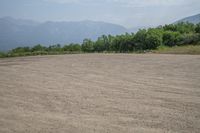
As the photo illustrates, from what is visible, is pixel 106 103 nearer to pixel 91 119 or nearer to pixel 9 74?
pixel 91 119

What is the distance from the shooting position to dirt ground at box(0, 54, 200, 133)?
7.87m

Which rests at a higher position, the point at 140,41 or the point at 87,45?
the point at 140,41

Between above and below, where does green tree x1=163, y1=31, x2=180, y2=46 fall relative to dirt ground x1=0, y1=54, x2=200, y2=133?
above

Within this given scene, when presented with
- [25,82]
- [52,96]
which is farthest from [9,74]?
[52,96]

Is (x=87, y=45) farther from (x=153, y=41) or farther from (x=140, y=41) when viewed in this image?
(x=153, y=41)

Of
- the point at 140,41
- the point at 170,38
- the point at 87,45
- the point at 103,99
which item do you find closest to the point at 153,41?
the point at 140,41

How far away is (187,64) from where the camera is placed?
16.4m

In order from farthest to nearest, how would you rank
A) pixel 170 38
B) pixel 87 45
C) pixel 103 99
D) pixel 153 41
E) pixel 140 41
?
pixel 87 45, pixel 170 38, pixel 140 41, pixel 153 41, pixel 103 99

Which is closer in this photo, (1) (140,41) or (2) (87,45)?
(1) (140,41)

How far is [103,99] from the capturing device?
1031 cm

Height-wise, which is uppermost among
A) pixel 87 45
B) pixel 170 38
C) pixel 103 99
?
pixel 170 38

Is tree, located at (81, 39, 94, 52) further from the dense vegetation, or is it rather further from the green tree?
the green tree

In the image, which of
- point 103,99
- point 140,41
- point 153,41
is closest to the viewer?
point 103,99

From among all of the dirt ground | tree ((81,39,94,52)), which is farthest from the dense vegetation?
the dirt ground
